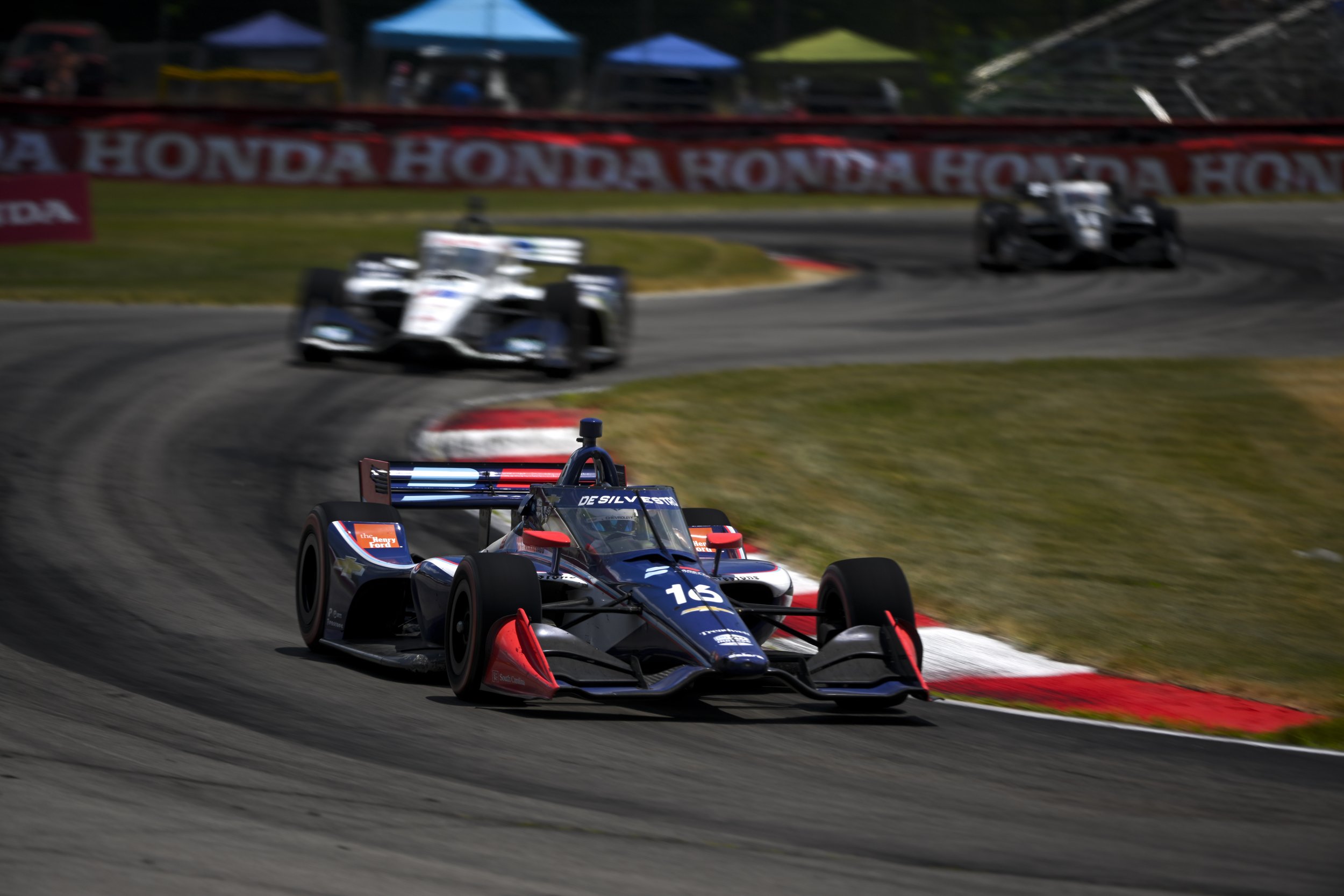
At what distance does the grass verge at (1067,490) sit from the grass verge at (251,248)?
9.24 meters

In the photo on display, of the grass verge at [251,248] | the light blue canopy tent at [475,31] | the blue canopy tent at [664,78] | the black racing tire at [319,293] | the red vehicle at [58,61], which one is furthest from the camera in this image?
the light blue canopy tent at [475,31]

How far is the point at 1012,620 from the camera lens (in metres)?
10.1

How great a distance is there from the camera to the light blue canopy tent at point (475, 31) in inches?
1630

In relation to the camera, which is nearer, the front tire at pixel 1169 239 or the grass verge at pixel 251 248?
the grass verge at pixel 251 248

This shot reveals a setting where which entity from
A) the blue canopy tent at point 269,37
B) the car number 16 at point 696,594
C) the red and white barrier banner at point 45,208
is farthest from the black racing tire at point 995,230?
the blue canopy tent at point 269,37

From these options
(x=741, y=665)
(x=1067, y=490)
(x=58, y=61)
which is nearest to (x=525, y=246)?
(x=1067, y=490)

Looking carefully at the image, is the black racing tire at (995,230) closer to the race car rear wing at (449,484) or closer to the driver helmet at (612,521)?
the race car rear wing at (449,484)

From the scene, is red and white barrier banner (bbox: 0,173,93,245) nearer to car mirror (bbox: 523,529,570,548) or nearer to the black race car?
the black race car

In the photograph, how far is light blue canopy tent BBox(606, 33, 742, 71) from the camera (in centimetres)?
4119

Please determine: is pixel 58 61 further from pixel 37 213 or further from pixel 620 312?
pixel 620 312

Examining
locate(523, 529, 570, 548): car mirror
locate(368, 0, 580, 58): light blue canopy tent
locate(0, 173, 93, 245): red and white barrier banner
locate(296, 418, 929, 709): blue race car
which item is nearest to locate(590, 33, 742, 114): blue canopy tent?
locate(368, 0, 580, 58): light blue canopy tent

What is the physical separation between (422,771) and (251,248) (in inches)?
877

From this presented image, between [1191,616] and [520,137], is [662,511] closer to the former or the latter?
[1191,616]

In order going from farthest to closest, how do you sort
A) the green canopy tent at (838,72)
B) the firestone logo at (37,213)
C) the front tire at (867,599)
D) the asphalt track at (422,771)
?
the green canopy tent at (838,72)
the firestone logo at (37,213)
the front tire at (867,599)
the asphalt track at (422,771)
